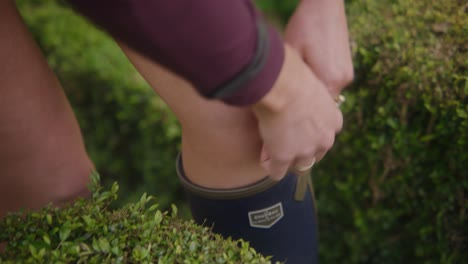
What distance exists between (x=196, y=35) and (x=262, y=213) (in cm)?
67

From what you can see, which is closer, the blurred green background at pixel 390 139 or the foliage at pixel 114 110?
the blurred green background at pixel 390 139

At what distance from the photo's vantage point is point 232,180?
51.9 inches

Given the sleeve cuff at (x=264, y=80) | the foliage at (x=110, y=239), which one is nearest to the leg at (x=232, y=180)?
the foliage at (x=110, y=239)

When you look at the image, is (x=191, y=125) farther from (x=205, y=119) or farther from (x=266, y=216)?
(x=266, y=216)

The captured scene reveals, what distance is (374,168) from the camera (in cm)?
179

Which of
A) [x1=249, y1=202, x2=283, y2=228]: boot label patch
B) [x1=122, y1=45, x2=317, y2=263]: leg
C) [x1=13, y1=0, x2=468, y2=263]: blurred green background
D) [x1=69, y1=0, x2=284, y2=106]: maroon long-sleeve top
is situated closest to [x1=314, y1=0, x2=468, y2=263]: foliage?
[x1=13, y1=0, x2=468, y2=263]: blurred green background

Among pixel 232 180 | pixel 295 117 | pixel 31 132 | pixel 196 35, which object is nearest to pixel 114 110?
pixel 31 132

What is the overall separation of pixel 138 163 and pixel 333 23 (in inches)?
56.2

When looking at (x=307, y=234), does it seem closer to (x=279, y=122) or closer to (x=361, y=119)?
(x=361, y=119)

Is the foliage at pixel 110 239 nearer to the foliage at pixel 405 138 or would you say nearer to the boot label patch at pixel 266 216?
the boot label patch at pixel 266 216

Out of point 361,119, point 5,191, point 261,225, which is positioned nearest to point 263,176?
point 261,225

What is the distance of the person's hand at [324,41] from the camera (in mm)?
1224

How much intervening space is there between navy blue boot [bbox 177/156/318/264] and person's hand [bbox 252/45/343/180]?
230 millimetres

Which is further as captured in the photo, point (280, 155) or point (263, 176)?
point (263, 176)
